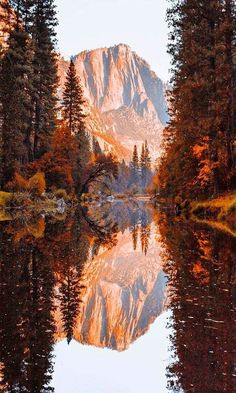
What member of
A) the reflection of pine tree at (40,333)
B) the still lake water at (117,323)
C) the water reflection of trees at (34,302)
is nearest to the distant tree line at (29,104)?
the water reflection of trees at (34,302)

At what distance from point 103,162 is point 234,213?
3901cm

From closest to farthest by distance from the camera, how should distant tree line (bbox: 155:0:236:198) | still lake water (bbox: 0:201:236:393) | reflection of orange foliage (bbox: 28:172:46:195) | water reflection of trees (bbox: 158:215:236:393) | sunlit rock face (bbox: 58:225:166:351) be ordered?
water reflection of trees (bbox: 158:215:236:393) < still lake water (bbox: 0:201:236:393) < sunlit rock face (bbox: 58:225:166:351) < distant tree line (bbox: 155:0:236:198) < reflection of orange foliage (bbox: 28:172:46:195)

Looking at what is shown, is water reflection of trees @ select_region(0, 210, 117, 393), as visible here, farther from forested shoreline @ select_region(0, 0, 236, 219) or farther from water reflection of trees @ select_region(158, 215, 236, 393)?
forested shoreline @ select_region(0, 0, 236, 219)

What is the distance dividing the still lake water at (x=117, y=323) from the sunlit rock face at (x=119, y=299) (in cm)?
2

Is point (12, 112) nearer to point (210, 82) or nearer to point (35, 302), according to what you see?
point (210, 82)

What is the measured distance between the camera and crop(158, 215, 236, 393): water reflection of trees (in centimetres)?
487

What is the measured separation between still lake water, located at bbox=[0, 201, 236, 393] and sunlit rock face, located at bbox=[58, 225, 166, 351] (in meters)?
0.02

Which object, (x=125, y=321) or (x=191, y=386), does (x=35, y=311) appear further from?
(x=191, y=386)

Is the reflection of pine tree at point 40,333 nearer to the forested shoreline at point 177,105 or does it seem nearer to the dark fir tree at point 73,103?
the forested shoreline at point 177,105

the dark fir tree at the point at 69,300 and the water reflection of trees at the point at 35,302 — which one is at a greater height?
the water reflection of trees at the point at 35,302

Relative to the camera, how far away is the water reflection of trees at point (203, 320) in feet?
16.0

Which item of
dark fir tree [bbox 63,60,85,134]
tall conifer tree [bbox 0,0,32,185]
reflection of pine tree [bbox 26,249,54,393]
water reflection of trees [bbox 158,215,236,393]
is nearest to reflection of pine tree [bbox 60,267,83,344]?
reflection of pine tree [bbox 26,249,54,393]

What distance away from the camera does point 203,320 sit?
22.7ft

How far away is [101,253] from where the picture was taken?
1623 centimetres
